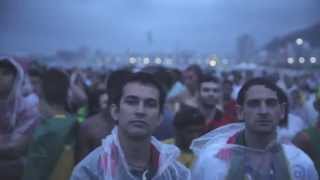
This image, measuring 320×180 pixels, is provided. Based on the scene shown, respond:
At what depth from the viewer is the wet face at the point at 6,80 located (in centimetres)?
482

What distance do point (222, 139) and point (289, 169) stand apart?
0.50 meters

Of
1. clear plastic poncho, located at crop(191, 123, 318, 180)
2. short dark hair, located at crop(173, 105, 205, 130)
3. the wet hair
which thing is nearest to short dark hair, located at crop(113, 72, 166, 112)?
clear plastic poncho, located at crop(191, 123, 318, 180)

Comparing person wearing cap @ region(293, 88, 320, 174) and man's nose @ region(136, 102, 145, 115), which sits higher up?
man's nose @ region(136, 102, 145, 115)

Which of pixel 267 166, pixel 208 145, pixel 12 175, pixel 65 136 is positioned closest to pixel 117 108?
pixel 208 145

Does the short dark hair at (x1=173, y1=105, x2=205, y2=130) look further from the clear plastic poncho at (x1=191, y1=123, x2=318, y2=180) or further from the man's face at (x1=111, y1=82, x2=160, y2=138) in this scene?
the man's face at (x1=111, y1=82, x2=160, y2=138)

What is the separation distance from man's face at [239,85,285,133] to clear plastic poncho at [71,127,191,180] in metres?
0.59

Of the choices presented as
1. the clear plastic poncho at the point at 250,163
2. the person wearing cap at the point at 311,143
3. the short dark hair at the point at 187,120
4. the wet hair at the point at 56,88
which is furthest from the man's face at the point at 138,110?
the wet hair at the point at 56,88

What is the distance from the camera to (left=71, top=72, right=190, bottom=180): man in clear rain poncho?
3346 mm

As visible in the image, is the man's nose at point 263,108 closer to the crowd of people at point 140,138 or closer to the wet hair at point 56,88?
the crowd of people at point 140,138

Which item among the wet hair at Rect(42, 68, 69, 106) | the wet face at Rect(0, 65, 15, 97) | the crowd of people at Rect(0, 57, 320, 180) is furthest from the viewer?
the wet hair at Rect(42, 68, 69, 106)

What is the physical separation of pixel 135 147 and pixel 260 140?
2.73 feet

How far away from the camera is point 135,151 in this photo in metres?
3.41

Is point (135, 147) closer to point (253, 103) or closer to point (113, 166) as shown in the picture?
point (113, 166)

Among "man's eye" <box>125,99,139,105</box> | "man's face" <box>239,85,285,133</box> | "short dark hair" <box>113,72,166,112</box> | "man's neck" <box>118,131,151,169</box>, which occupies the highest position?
"short dark hair" <box>113,72,166,112</box>
